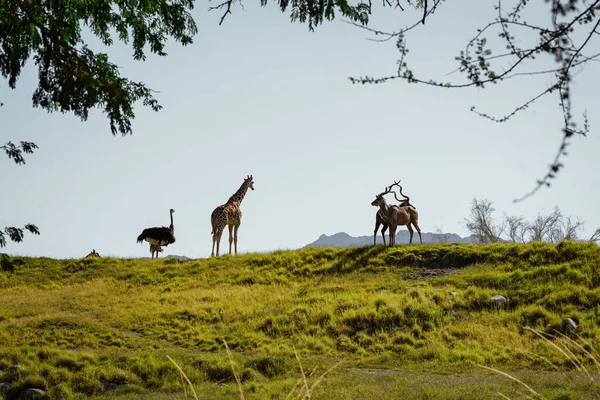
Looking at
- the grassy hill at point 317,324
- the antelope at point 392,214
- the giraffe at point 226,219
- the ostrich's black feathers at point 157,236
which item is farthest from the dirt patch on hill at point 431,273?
the ostrich's black feathers at point 157,236

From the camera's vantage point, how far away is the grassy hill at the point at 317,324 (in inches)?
467

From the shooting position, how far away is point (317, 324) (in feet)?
53.6

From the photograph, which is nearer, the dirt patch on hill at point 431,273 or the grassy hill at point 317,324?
the grassy hill at point 317,324

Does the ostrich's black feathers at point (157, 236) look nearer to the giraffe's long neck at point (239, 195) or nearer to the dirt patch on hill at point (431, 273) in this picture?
the giraffe's long neck at point (239, 195)

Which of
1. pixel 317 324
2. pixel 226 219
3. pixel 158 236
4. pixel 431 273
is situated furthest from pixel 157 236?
pixel 317 324

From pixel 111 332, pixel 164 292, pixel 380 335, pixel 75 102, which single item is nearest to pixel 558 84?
pixel 75 102

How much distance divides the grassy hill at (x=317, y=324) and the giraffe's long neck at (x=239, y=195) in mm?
4469

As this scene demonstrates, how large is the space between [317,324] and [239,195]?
1497 cm

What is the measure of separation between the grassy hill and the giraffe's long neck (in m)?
4.47

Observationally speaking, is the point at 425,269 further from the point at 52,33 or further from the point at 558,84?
the point at 558,84

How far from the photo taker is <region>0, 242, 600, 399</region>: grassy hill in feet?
38.9

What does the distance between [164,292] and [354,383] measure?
1206cm

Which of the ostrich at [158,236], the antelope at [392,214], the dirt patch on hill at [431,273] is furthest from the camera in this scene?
the ostrich at [158,236]

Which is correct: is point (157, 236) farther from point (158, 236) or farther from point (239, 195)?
point (239, 195)
